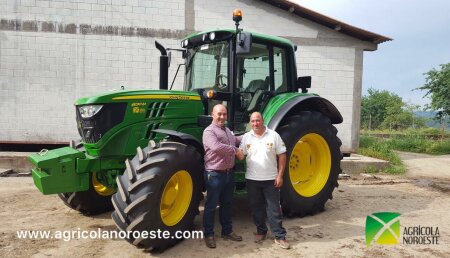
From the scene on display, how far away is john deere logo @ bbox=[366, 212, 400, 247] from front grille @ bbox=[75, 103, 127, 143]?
10.2 ft

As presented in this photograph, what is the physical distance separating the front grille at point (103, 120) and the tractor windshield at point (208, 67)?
1.27 metres

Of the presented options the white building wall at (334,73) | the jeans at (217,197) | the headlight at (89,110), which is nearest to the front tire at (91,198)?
the headlight at (89,110)

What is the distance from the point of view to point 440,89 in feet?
63.6

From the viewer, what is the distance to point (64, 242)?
3.87 meters

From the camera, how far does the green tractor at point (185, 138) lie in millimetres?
3482

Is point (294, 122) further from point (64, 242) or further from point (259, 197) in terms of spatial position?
point (64, 242)

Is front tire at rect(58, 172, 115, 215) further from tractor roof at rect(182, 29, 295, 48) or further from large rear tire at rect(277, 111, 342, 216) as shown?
large rear tire at rect(277, 111, 342, 216)

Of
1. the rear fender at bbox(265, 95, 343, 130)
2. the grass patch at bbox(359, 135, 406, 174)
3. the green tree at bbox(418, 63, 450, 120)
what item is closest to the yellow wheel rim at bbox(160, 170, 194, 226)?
the rear fender at bbox(265, 95, 343, 130)

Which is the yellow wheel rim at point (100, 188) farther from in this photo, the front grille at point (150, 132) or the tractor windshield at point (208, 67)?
the tractor windshield at point (208, 67)

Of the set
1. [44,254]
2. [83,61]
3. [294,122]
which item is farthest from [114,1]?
[44,254]

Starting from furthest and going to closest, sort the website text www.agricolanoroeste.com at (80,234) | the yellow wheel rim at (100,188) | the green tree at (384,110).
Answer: the green tree at (384,110) → the yellow wheel rim at (100,188) → the website text www.agricolanoroeste.com at (80,234)

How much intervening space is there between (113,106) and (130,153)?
0.57 metres

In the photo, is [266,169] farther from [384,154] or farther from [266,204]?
[384,154]

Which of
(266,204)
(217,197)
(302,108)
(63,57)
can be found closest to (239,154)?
(217,197)
